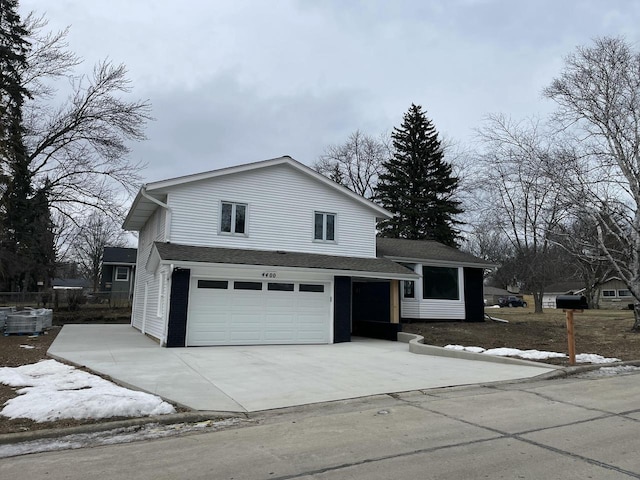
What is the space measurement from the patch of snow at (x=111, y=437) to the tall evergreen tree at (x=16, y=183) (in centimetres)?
1245

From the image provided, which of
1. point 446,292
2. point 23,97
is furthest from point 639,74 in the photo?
point 23,97

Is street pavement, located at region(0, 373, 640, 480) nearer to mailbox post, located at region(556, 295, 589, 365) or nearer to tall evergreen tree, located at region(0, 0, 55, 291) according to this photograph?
mailbox post, located at region(556, 295, 589, 365)

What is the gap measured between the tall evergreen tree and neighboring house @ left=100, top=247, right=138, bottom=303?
5.79 meters

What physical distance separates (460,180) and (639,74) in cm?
2269

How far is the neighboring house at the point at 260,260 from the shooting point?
14.2m

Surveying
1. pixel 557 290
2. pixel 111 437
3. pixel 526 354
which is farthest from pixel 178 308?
pixel 557 290

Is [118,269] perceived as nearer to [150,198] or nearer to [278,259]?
[150,198]

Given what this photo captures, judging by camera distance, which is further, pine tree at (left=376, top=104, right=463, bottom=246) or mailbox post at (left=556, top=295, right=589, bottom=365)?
pine tree at (left=376, top=104, right=463, bottom=246)

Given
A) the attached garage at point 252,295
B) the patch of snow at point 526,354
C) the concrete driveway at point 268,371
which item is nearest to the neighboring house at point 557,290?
the attached garage at point 252,295

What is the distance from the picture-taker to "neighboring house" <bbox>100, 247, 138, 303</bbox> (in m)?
40.4

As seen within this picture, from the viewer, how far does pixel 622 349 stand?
44.4 ft

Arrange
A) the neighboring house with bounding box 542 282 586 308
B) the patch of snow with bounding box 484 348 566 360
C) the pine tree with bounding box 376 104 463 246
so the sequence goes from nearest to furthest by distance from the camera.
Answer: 1. the patch of snow with bounding box 484 348 566 360
2. the pine tree with bounding box 376 104 463 246
3. the neighboring house with bounding box 542 282 586 308

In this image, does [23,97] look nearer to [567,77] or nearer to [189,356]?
[189,356]


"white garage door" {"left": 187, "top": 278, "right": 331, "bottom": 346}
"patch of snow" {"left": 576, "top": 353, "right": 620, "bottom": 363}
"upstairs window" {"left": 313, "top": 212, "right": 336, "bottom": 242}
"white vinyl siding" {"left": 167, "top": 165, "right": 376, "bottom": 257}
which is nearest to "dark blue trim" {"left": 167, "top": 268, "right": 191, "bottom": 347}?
"white garage door" {"left": 187, "top": 278, "right": 331, "bottom": 346}
